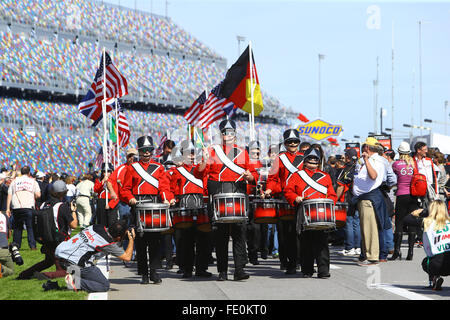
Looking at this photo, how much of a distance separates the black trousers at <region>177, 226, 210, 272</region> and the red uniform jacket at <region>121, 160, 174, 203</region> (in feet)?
3.18

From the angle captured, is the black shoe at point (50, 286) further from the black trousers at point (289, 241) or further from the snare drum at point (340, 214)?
the snare drum at point (340, 214)

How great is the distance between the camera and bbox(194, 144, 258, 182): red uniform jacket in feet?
34.4

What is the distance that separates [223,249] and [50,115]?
52.6 metres

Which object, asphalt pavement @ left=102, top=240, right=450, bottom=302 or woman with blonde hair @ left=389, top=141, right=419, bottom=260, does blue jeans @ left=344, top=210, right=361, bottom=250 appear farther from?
asphalt pavement @ left=102, top=240, right=450, bottom=302

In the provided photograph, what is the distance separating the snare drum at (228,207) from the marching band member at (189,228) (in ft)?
3.18

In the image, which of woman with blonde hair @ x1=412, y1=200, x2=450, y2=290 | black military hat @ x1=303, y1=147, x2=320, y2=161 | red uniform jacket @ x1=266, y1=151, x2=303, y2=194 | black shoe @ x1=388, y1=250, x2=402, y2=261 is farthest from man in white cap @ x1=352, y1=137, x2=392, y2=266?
woman with blonde hair @ x1=412, y1=200, x2=450, y2=290

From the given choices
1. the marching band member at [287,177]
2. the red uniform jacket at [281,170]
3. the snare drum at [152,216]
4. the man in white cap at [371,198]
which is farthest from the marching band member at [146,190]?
the man in white cap at [371,198]

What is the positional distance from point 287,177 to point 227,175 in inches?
50.2

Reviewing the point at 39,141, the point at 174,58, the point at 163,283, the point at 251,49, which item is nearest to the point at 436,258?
the point at 163,283

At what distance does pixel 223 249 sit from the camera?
35.0 ft

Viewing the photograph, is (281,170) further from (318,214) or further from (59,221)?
(59,221)

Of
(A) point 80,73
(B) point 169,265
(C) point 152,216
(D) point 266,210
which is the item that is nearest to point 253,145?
(D) point 266,210

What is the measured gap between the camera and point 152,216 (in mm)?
10148

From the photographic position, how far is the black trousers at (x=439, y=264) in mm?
8797
